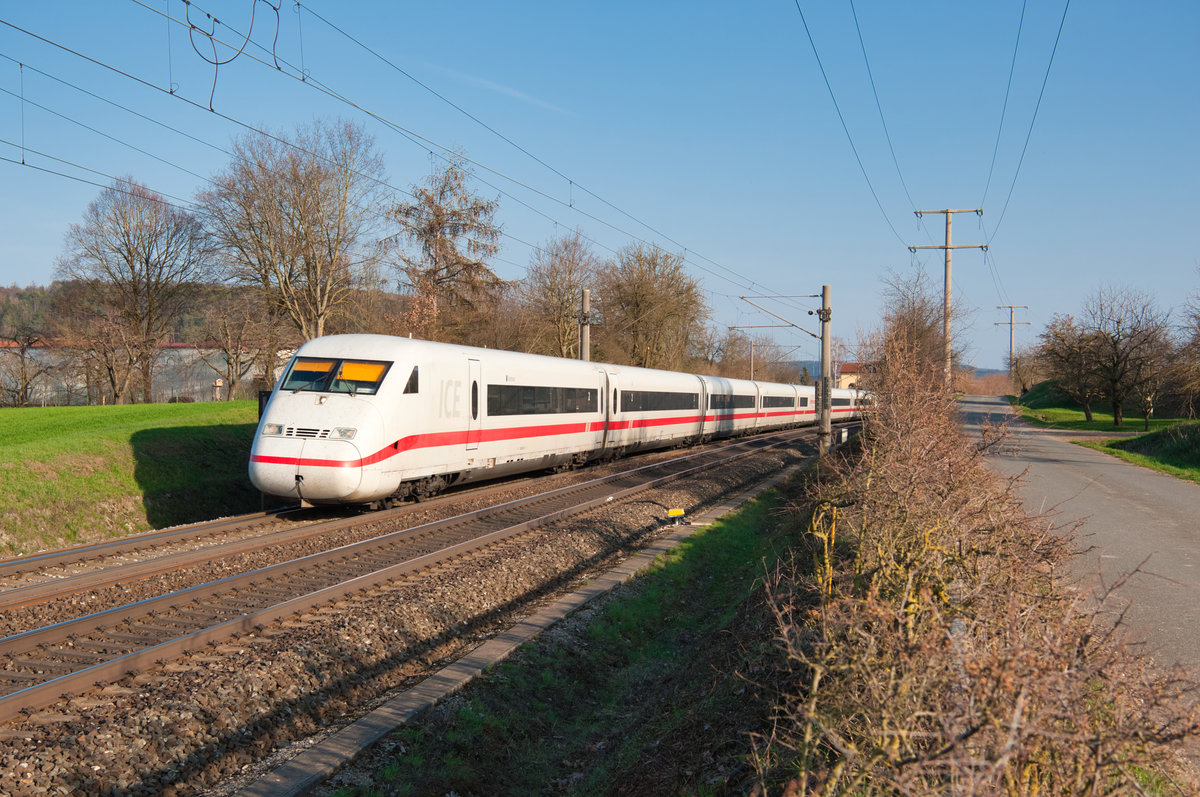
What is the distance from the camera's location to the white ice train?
39.5ft

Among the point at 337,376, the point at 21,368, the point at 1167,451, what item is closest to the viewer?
the point at 337,376

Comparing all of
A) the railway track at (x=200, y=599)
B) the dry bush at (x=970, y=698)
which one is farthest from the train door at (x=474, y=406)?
the dry bush at (x=970, y=698)

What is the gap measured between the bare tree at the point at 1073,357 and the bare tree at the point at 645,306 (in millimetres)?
21772

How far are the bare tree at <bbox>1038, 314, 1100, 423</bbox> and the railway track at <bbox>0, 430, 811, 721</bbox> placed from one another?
41.1m

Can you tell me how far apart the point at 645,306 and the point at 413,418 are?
3556 centimetres

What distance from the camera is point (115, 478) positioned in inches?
591

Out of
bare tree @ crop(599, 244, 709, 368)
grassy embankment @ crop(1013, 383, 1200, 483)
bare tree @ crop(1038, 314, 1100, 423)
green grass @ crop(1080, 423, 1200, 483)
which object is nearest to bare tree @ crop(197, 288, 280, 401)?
bare tree @ crop(599, 244, 709, 368)

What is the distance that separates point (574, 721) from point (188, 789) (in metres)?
2.85

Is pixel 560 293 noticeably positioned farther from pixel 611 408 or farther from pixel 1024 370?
pixel 1024 370

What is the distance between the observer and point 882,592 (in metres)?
5.05

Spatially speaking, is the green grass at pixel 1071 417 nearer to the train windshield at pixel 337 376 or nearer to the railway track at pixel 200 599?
the train windshield at pixel 337 376

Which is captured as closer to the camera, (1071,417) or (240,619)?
(240,619)

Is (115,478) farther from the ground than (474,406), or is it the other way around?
(474,406)

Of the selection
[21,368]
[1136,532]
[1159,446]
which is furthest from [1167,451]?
[21,368]
